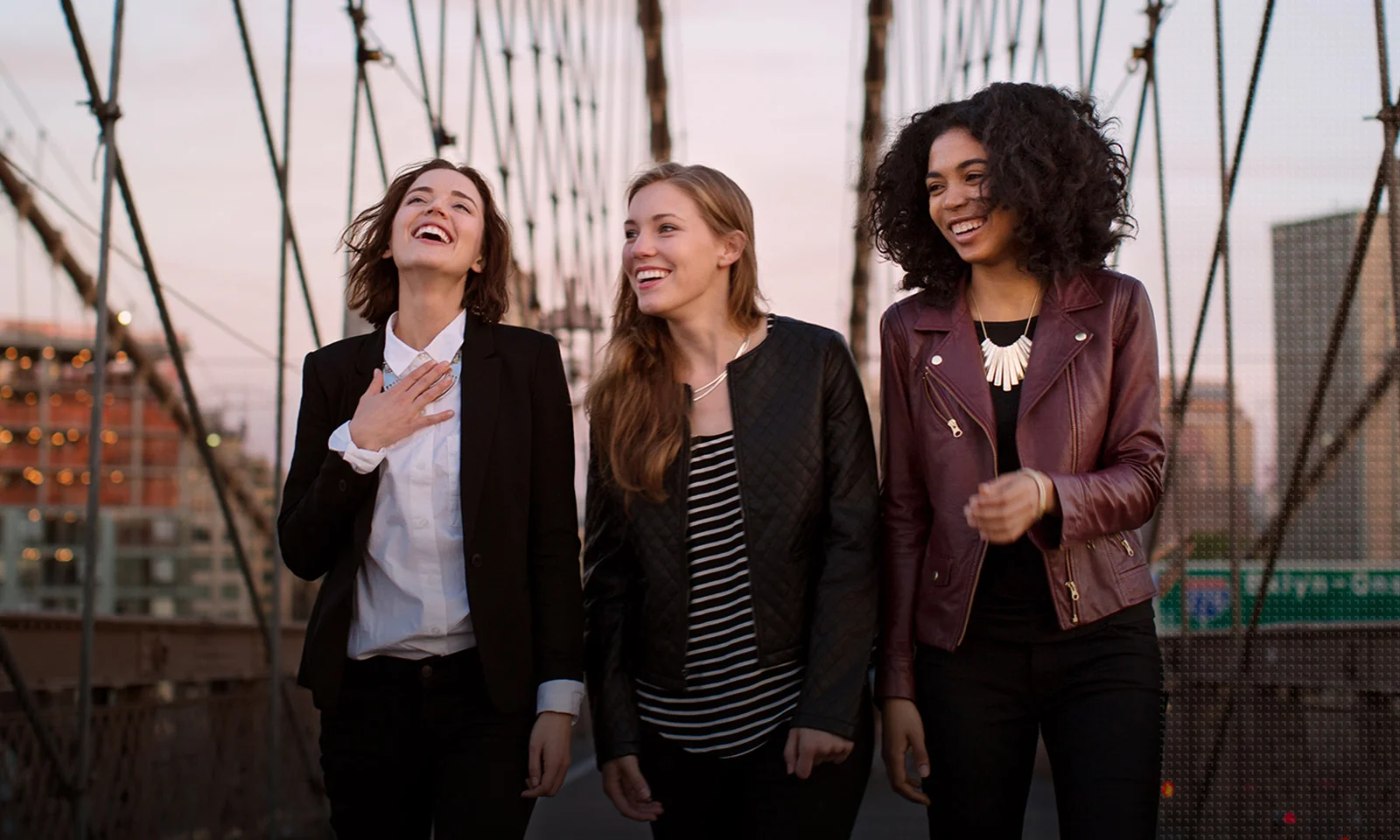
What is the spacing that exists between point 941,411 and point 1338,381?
2.23m

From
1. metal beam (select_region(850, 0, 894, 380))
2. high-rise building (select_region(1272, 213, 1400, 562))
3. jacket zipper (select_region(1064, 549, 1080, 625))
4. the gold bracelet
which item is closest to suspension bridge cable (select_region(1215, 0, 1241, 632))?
high-rise building (select_region(1272, 213, 1400, 562))

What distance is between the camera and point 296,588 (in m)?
20.2

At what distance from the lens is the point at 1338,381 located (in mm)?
4062

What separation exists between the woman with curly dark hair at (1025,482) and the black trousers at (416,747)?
578 millimetres

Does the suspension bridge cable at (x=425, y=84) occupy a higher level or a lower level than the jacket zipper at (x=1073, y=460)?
higher

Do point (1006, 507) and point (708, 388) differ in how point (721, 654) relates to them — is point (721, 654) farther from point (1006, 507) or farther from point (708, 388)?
point (1006, 507)

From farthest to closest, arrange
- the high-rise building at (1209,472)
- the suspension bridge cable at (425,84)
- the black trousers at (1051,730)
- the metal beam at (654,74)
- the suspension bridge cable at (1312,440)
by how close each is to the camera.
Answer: the metal beam at (654,74), the suspension bridge cable at (425,84), the high-rise building at (1209,472), the suspension bridge cable at (1312,440), the black trousers at (1051,730)

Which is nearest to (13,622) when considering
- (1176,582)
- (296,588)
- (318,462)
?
(1176,582)

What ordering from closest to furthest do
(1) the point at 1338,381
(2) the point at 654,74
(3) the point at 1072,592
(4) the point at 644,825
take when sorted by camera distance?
(3) the point at 1072,592
(1) the point at 1338,381
(4) the point at 644,825
(2) the point at 654,74

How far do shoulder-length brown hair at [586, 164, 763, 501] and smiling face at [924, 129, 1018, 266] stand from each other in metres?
0.34

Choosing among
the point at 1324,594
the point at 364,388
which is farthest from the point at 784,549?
the point at 1324,594

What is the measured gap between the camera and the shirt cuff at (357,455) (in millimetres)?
2205

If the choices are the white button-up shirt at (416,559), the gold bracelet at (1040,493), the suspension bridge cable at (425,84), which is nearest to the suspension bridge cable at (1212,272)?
the gold bracelet at (1040,493)

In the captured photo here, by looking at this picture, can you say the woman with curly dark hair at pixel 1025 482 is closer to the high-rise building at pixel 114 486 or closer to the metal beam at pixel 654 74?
the metal beam at pixel 654 74
